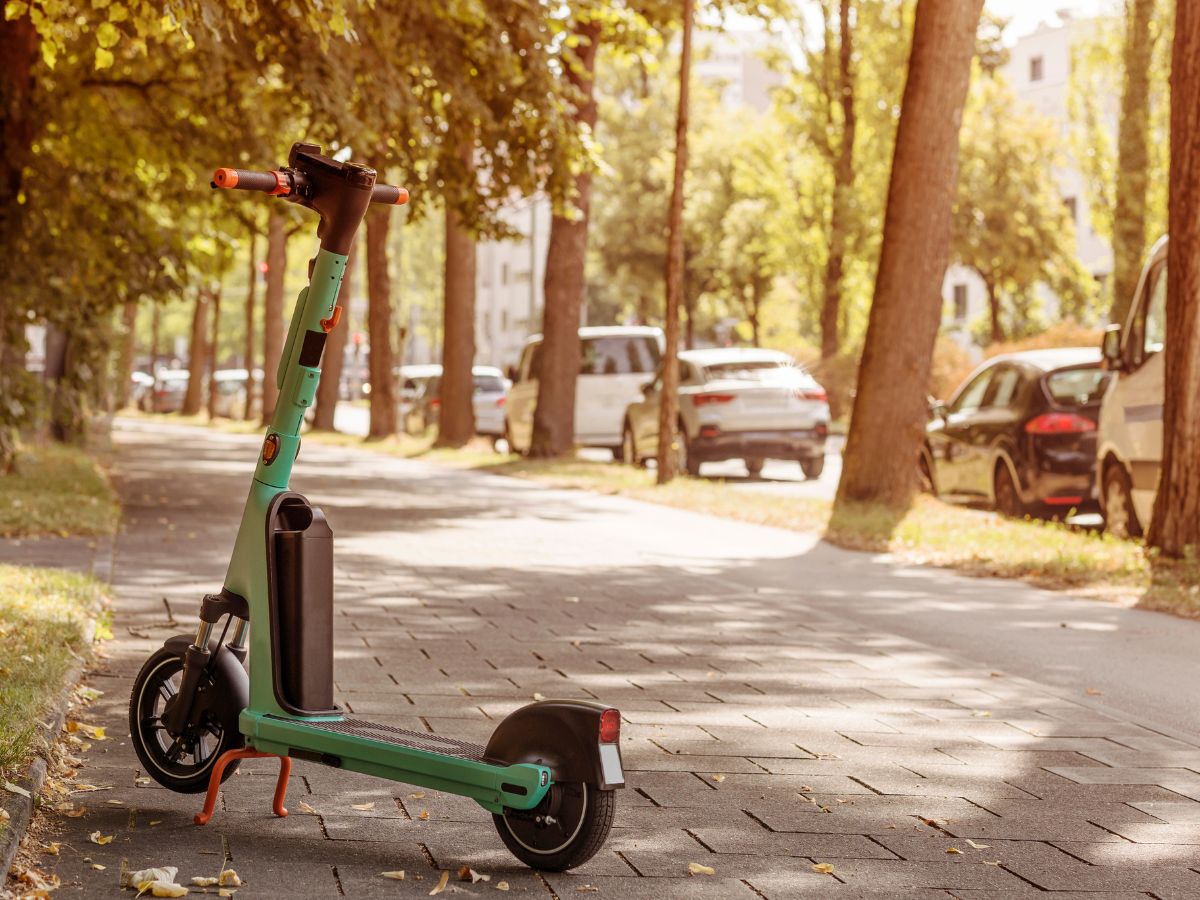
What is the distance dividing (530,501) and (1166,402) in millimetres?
8453

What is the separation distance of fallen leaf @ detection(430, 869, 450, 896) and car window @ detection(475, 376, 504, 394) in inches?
1411

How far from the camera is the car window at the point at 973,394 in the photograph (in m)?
18.0

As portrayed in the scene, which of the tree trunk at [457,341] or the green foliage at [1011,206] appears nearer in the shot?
the tree trunk at [457,341]

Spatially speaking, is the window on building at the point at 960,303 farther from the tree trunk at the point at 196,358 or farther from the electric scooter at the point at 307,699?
the electric scooter at the point at 307,699

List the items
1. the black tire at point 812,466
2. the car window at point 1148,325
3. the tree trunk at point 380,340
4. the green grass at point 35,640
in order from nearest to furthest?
the green grass at point 35,640 < the car window at point 1148,325 < the black tire at point 812,466 < the tree trunk at point 380,340

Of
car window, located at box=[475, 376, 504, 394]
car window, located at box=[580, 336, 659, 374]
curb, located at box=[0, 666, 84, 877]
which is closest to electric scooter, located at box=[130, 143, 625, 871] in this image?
curb, located at box=[0, 666, 84, 877]

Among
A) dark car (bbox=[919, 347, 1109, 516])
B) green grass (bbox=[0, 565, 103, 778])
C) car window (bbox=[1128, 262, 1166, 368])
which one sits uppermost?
car window (bbox=[1128, 262, 1166, 368])

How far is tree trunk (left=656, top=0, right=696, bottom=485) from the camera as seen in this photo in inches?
839

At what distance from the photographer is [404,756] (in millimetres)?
4898

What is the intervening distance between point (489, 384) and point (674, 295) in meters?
19.4

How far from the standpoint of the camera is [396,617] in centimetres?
1001

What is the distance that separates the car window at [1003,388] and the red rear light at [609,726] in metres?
12.7

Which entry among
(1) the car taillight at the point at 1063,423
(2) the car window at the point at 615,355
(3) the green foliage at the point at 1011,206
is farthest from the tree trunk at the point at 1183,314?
(3) the green foliage at the point at 1011,206

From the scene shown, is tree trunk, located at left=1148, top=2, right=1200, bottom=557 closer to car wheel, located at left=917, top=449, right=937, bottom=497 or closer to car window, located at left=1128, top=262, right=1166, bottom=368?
car window, located at left=1128, top=262, right=1166, bottom=368
